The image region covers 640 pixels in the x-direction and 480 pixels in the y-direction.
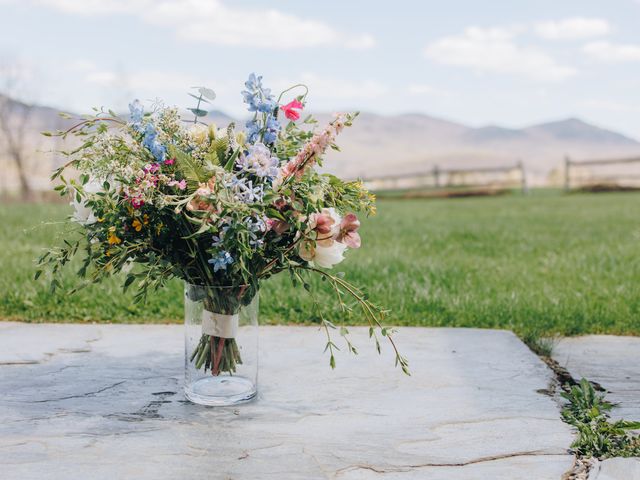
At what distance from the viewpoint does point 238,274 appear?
2.51 m

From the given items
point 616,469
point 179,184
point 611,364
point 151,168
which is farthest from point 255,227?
point 611,364

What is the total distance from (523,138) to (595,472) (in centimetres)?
15274

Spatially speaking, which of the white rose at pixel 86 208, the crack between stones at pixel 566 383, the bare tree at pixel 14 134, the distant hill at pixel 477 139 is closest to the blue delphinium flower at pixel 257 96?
the white rose at pixel 86 208

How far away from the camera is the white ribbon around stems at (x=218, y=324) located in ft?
8.47

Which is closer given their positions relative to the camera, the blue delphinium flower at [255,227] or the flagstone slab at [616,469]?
the flagstone slab at [616,469]

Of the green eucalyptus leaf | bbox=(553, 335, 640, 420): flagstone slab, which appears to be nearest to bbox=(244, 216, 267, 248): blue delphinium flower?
the green eucalyptus leaf

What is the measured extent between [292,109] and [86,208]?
0.77 meters

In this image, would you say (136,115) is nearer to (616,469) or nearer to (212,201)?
(212,201)

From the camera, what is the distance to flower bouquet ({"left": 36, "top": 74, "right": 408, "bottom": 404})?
90.0 inches

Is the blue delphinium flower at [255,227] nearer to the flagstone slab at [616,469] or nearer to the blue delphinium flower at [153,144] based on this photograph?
the blue delphinium flower at [153,144]

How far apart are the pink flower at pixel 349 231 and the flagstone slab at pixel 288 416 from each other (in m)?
0.62

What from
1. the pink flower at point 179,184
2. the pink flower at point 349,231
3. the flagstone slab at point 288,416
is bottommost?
the flagstone slab at point 288,416

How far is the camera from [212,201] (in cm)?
224

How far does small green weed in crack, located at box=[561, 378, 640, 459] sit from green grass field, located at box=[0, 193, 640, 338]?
1116mm
